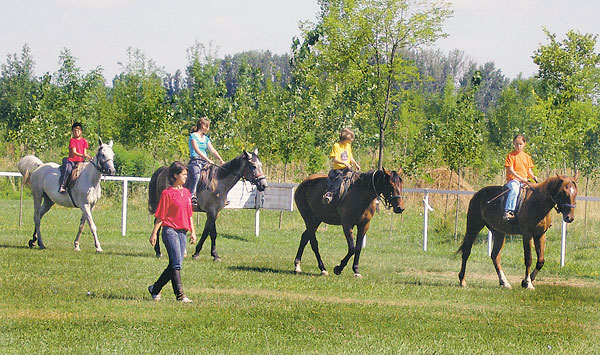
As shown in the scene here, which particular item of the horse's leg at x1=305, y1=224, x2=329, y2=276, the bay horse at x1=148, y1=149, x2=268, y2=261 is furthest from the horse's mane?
the horse's leg at x1=305, y1=224, x2=329, y2=276

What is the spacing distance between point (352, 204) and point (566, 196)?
3859 millimetres

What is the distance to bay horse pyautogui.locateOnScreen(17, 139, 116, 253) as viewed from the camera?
17734mm

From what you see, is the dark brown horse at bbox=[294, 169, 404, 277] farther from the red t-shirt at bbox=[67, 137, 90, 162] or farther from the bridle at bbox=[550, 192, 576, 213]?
the red t-shirt at bbox=[67, 137, 90, 162]

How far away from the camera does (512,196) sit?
15.1 metres

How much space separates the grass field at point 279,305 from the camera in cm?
866

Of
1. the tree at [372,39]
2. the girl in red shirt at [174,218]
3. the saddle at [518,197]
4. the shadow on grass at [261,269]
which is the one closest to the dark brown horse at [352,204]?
the shadow on grass at [261,269]

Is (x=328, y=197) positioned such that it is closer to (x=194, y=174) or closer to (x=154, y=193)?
(x=194, y=174)

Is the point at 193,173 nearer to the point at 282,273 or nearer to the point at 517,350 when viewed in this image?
the point at 282,273

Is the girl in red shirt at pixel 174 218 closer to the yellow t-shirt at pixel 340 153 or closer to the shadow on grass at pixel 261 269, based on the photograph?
the shadow on grass at pixel 261 269

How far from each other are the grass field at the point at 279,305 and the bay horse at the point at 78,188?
0.65m

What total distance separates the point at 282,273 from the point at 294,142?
1455 centimetres

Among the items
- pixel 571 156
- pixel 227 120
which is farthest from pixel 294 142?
pixel 571 156

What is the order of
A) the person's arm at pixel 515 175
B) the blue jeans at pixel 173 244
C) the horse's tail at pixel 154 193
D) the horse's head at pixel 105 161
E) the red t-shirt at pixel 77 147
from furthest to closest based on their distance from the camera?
the horse's tail at pixel 154 193, the red t-shirt at pixel 77 147, the horse's head at pixel 105 161, the person's arm at pixel 515 175, the blue jeans at pixel 173 244

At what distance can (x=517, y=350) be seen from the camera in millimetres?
8781
